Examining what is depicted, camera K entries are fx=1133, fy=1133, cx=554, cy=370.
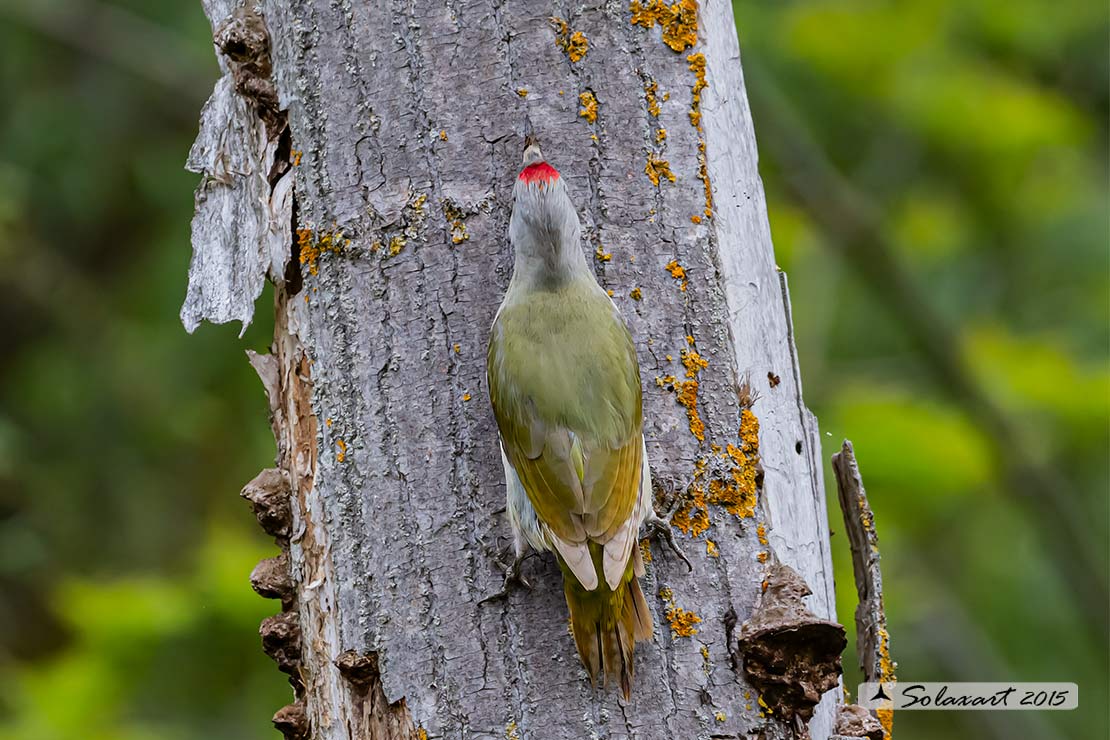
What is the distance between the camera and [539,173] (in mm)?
1951

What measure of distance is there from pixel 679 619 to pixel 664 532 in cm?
15

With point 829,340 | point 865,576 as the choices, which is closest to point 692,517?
point 865,576

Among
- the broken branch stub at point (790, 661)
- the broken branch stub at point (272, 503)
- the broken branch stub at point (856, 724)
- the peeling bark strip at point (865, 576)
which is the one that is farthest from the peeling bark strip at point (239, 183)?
the broken branch stub at point (856, 724)

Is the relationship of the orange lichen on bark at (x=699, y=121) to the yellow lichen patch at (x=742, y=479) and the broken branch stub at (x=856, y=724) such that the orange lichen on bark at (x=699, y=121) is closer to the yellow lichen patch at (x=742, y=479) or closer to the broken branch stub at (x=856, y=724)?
the yellow lichen patch at (x=742, y=479)

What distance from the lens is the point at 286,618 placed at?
2133 millimetres

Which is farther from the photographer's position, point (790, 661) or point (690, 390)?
point (690, 390)

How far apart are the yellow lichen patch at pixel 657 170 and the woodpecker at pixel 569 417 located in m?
0.15

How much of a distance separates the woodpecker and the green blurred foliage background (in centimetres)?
259

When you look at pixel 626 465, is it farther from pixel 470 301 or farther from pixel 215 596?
pixel 215 596

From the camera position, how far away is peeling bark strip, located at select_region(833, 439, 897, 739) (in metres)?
2.31

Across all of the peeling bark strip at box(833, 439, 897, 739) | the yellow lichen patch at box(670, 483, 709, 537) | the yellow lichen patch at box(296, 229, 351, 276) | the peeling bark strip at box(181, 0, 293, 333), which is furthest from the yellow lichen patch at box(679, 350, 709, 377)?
the peeling bark strip at box(181, 0, 293, 333)

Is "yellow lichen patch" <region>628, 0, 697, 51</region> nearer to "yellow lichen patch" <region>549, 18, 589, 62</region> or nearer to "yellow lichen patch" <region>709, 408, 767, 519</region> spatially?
"yellow lichen patch" <region>549, 18, 589, 62</region>

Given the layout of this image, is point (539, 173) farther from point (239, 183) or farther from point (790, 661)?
point (790, 661)

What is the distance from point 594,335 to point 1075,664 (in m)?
5.74
